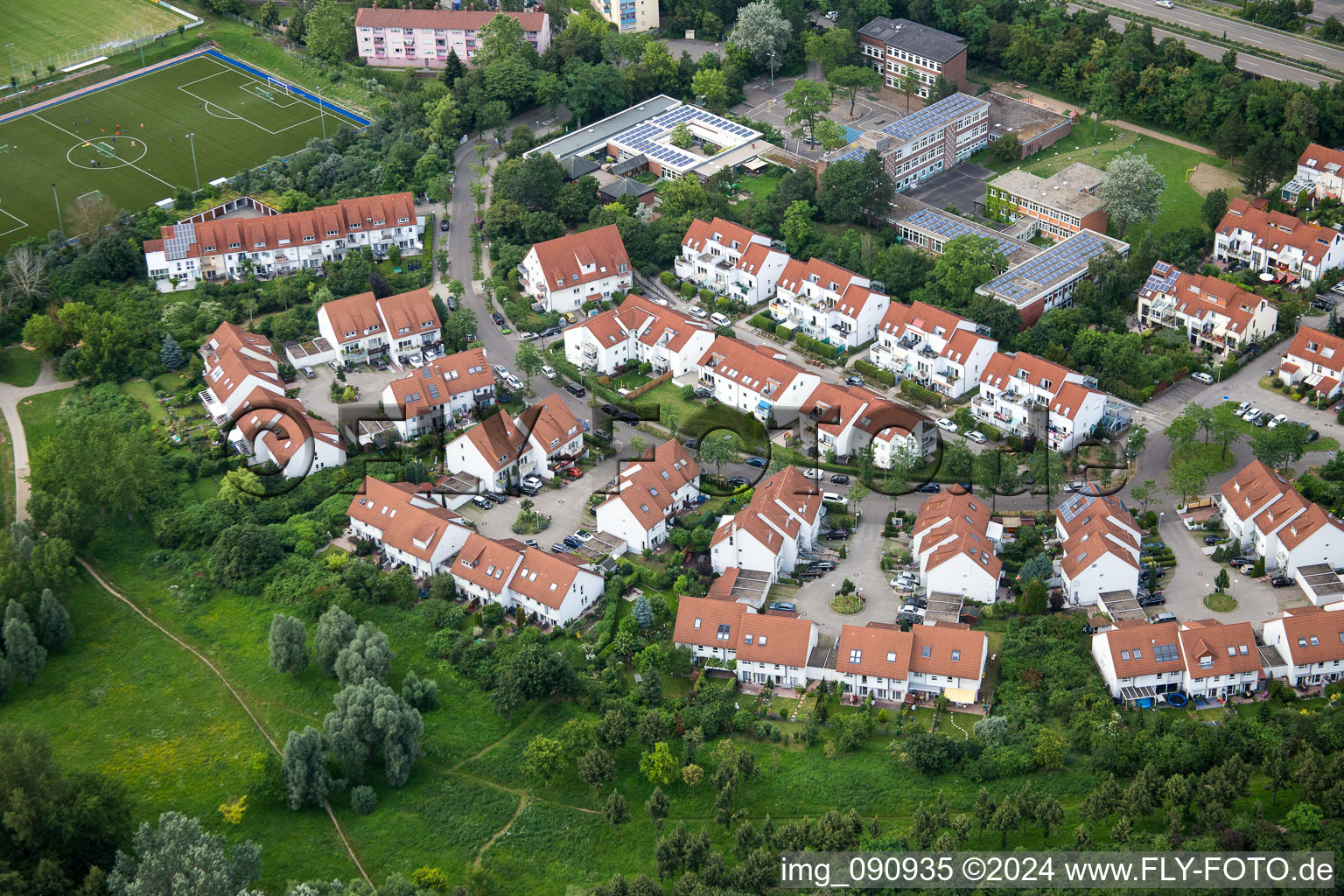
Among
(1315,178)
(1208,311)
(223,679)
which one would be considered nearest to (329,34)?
(223,679)

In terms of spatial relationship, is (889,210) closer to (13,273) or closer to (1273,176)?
(1273,176)

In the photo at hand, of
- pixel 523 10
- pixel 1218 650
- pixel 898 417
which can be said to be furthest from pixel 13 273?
pixel 1218 650

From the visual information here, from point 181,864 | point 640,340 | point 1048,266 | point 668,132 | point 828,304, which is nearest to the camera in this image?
point 181,864

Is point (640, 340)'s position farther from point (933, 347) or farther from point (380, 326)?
point (933, 347)

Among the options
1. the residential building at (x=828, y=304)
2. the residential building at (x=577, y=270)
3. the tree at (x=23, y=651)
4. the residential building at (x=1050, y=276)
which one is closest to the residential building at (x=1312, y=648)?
the residential building at (x=1050, y=276)

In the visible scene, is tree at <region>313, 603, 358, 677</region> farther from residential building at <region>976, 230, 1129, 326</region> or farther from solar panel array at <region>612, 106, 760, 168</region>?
solar panel array at <region>612, 106, 760, 168</region>

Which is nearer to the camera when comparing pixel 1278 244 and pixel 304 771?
pixel 304 771
